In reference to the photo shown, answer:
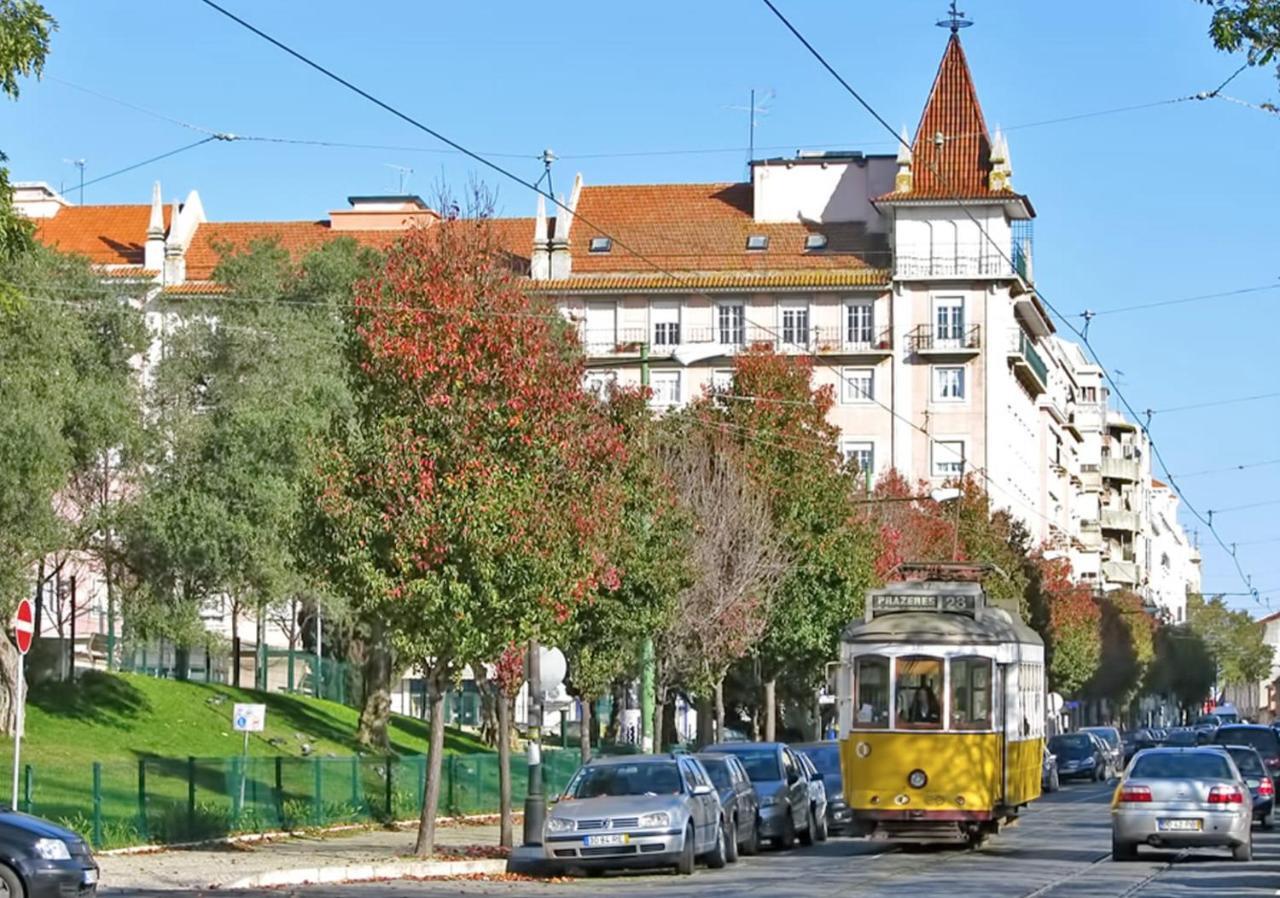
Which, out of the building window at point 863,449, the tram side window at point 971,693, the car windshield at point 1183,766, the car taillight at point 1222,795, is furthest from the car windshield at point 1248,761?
the building window at point 863,449

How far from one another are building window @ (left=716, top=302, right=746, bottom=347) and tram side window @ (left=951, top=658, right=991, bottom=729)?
6584 centimetres

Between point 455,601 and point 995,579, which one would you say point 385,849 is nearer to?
point 455,601

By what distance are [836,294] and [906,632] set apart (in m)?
67.0

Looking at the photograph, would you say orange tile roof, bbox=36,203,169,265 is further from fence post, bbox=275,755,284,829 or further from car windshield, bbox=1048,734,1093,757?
fence post, bbox=275,755,284,829

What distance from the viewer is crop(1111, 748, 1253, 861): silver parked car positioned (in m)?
31.2

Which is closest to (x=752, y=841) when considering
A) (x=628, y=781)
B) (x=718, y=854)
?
(x=718, y=854)

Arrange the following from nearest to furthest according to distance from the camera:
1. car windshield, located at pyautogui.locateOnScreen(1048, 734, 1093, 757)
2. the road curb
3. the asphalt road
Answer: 1. the asphalt road
2. the road curb
3. car windshield, located at pyautogui.locateOnScreen(1048, 734, 1093, 757)

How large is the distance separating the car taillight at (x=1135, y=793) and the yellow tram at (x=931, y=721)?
1.67 m

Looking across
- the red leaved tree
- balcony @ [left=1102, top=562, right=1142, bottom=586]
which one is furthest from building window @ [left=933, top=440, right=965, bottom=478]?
the red leaved tree

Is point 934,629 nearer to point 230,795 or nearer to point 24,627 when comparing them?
point 230,795

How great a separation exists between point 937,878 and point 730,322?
71806 mm

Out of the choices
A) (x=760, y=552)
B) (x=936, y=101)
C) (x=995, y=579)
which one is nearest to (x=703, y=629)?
(x=760, y=552)

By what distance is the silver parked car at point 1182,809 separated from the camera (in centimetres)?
3116

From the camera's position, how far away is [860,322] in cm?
9869
